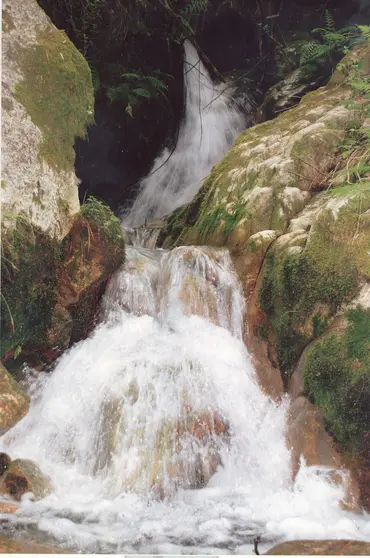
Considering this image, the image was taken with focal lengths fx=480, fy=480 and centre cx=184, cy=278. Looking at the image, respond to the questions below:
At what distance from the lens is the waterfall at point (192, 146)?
5.88 meters

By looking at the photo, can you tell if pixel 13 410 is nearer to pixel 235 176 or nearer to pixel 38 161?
pixel 38 161

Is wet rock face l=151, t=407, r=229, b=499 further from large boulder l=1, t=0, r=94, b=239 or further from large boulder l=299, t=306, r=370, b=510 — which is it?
large boulder l=1, t=0, r=94, b=239

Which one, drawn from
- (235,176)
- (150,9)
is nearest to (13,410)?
(235,176)

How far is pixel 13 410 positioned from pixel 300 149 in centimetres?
301

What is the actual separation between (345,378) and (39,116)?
2.51 m

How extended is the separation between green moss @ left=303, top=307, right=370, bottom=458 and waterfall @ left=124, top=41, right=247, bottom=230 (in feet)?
10.9

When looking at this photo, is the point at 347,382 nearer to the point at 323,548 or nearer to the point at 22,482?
the point at 323,548

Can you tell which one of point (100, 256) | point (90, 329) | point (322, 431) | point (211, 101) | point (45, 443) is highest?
point (211, 101)

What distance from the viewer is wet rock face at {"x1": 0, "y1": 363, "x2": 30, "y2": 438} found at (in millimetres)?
2531

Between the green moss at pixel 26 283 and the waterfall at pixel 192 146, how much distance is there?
2.66 metres

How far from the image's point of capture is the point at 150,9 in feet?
17.8

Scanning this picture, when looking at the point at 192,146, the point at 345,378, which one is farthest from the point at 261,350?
the point at 192,146

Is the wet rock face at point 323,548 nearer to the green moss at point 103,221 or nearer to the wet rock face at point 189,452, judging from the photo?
the wet rock face at point 189,452

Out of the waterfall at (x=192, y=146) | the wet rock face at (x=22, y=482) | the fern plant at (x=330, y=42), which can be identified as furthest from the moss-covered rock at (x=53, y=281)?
the fern plant at (x=330, y=42)
